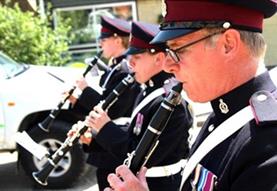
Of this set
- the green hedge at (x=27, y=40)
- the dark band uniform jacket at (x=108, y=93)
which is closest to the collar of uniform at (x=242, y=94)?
the dark band uniform jacket at (x=108, y=93)

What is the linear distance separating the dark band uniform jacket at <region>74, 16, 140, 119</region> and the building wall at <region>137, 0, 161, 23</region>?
35.0 feet

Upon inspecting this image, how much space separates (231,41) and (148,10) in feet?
46.3

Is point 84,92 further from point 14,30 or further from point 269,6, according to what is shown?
point 14,30

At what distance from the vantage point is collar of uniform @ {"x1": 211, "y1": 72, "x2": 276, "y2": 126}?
1.58 m

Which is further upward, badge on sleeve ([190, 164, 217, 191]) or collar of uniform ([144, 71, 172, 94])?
badge on sleeve ([190, 164, 217, 191])

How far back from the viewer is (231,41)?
1.58m

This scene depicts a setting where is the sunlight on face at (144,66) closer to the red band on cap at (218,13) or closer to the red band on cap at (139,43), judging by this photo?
the red band on cap at (139,43)

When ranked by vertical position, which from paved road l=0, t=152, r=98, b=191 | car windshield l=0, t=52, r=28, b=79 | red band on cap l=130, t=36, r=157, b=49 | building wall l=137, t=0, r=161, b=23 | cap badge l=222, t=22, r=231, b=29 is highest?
cap badge l=222, t=22, r=231, b=29

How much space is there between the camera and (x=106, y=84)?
4180 mm

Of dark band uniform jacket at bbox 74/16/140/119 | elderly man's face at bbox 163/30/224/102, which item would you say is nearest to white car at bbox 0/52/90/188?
dark band uniform jacket at bbox 74/16/140/119

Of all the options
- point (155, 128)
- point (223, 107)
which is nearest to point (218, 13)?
point (223, 107)

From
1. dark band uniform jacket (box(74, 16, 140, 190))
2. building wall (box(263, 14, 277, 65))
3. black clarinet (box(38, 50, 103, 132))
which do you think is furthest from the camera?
black clarinet (box(38, 50, 103, 132))

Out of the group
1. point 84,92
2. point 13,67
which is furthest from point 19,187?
point 84,92

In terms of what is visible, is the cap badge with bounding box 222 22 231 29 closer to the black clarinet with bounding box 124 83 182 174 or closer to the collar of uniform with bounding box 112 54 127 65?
the black clarinet with bounding box 124 83 182 174
